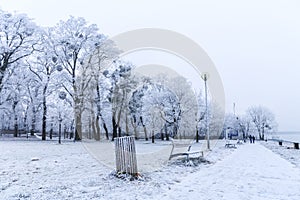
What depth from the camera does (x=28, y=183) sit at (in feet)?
20.0

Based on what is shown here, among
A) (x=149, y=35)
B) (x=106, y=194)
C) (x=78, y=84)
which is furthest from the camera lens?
(x=78, y=84)

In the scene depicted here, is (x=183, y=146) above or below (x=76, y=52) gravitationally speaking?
below

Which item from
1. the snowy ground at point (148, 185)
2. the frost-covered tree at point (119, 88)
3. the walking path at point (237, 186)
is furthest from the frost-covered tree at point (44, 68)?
the walking path at point (237, 186)

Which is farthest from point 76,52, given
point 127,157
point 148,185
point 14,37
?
point 148,185

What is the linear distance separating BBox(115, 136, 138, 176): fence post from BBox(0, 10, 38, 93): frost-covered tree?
23.5 m

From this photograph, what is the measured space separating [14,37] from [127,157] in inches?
977

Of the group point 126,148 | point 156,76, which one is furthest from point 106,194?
point 156,76

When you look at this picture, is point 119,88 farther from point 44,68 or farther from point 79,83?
point 44,68

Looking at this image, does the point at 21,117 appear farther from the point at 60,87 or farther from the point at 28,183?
the point at 28,183

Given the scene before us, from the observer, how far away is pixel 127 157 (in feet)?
23.1

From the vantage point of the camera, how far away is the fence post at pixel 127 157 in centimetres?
699

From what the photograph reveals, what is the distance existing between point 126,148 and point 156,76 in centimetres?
2921

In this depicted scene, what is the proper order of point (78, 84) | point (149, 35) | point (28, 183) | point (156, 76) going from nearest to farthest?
point (28, 183), point (149, 35), point (78, 84), point (156, 76)

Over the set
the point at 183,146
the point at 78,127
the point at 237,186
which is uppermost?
the point at 78,127
